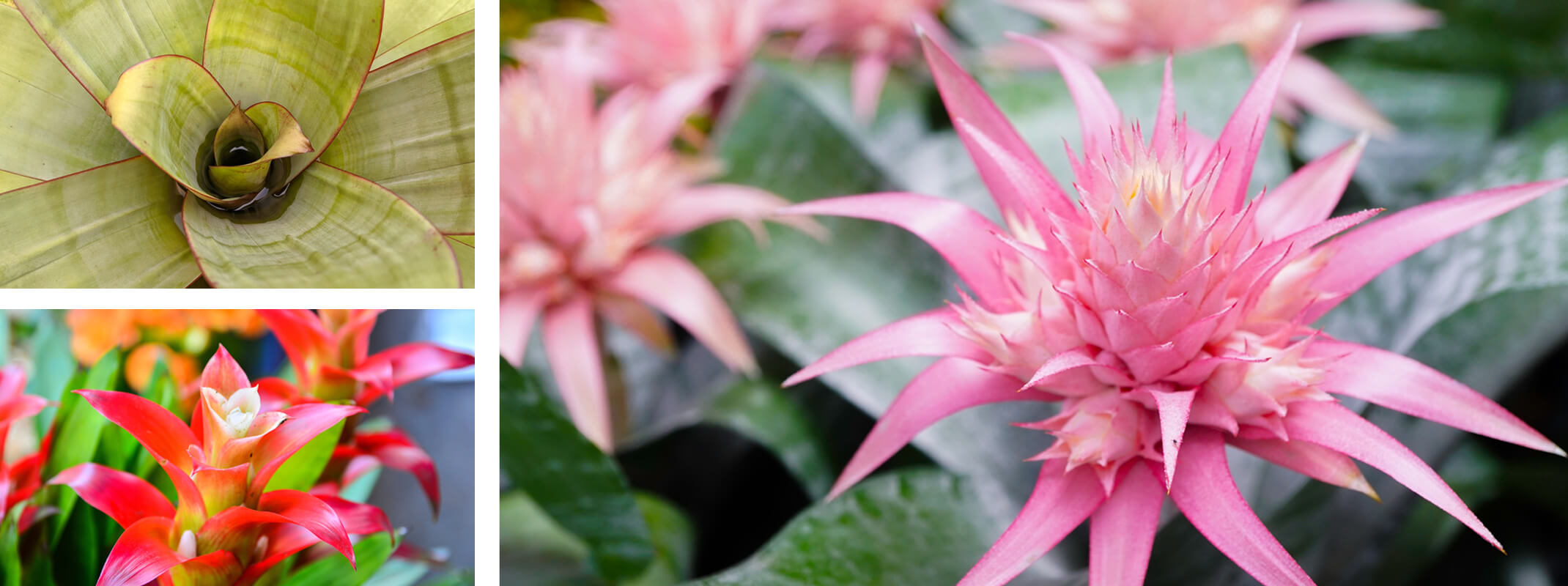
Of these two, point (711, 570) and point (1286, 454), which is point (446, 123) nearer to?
point (711, 570)

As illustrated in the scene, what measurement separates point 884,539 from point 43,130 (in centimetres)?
53

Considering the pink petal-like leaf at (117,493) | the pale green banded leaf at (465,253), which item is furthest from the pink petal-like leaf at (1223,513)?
the pink petal-like leaf at (117,493)

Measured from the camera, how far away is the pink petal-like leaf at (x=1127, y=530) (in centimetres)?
38

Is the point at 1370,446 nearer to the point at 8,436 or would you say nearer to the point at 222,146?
the point at 222,146

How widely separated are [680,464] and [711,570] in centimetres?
10

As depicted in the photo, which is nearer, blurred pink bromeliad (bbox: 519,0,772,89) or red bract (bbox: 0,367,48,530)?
red bract (bbox: 0,367,48,530)

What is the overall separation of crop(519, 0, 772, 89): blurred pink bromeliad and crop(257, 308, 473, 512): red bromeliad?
389 millimetres

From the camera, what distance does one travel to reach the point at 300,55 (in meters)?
0.53

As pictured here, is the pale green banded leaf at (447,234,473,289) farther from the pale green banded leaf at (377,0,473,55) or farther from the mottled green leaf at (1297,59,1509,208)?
the mottled green leaf at (1297,59,1509,208)

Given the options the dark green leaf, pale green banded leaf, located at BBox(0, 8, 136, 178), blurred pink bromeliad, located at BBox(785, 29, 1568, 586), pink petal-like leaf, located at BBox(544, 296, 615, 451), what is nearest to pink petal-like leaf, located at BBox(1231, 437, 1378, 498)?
blurred pink bromeliad, located at BBox(785, 29, 1568, 586)

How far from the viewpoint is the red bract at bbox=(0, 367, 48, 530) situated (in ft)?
1.67

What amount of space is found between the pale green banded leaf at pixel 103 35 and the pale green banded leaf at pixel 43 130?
2cm

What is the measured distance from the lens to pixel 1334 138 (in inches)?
32.2

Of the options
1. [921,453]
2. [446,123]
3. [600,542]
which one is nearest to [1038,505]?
[921,453]
